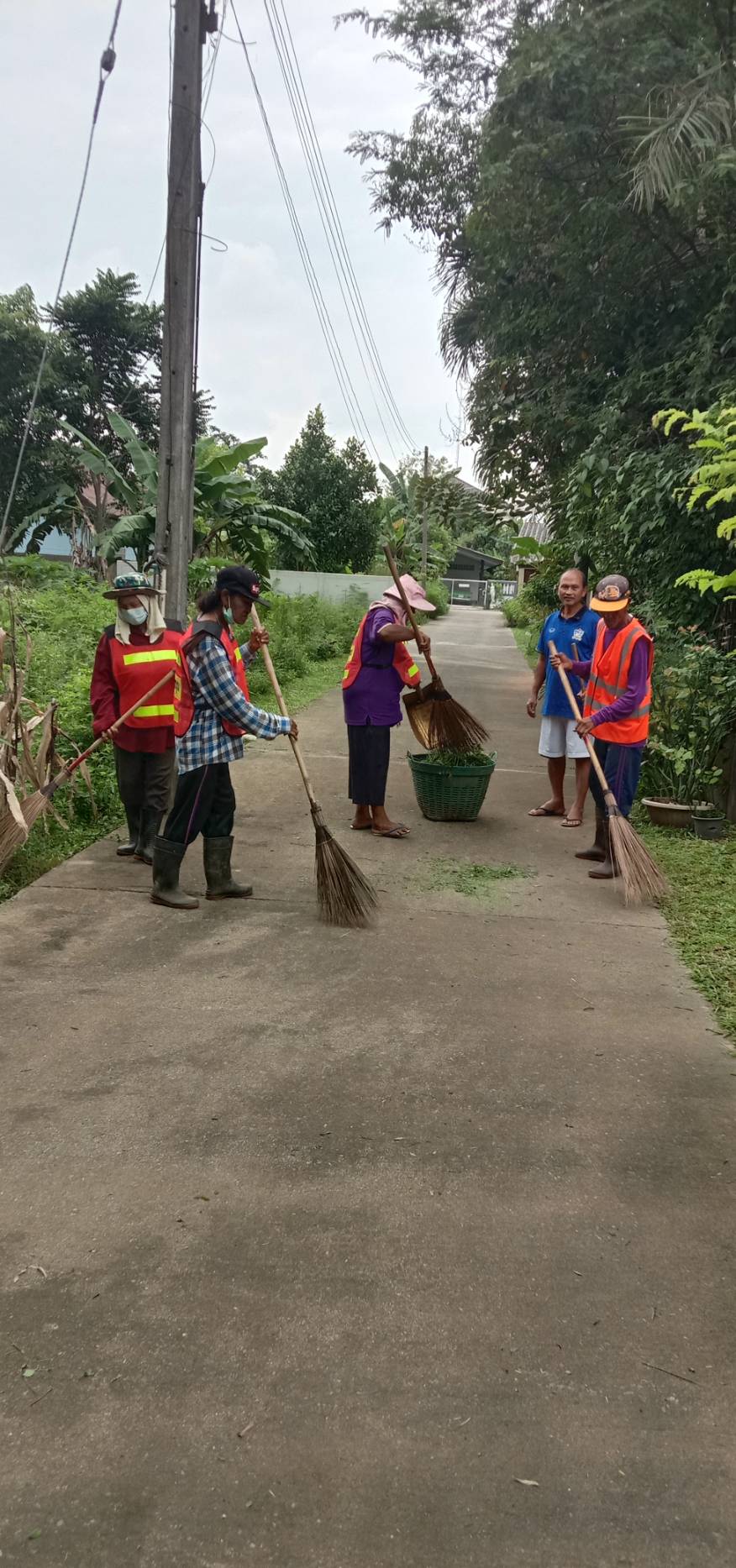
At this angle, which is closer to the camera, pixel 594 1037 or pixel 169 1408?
pixel 169 1408

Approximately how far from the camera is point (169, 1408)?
2.33 meters

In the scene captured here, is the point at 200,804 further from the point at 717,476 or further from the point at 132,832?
the point at 717,476

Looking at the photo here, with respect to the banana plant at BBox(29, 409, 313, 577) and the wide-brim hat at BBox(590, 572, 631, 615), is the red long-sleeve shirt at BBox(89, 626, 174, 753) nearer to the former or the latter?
the wide-brim hat at BBox(590, 572, 631, 615)

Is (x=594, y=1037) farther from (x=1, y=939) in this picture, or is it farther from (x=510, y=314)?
(x=510, y=314)

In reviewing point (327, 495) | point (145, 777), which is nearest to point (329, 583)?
point (327, 495)

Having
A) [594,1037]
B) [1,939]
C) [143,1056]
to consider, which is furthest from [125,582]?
[594,1037]

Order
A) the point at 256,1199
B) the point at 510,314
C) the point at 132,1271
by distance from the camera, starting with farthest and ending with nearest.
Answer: the point at 510,314, the point at 256,1199, the point at 132,1271

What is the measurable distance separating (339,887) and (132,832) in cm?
173

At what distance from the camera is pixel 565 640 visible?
7566 millimetres

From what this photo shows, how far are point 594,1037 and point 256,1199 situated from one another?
1.69 metres

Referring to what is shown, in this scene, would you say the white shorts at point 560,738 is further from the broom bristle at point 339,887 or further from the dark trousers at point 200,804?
the dark trousers at point 200,804

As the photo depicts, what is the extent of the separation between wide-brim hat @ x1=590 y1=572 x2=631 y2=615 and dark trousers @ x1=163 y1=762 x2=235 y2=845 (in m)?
2.39

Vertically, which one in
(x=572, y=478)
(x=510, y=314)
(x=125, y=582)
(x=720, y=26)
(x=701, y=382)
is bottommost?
(x=125, y=582)

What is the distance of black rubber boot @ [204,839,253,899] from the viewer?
583 centimetres
